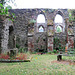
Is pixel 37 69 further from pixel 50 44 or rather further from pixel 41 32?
pixel 41 32

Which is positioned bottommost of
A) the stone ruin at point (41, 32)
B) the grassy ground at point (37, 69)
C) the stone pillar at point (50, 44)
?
the grassy ground at point (37, 69)

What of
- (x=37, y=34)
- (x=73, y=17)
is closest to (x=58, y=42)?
(x=37, y=34)

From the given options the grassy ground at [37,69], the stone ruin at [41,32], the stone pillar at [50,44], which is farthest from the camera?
the stone ruin at [41,32]

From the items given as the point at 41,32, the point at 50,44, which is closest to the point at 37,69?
the point at 50,44

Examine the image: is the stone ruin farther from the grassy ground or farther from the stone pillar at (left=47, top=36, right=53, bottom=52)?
the grassy ground

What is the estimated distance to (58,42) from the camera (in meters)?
12.9

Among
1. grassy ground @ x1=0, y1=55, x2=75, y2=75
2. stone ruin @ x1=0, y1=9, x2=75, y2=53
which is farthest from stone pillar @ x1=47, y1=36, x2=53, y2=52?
grassy ground @ x1=0, y1=55, x2=75, y2=75

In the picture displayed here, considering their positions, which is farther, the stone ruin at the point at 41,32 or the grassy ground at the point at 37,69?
the stone ruin at the point at 41,32

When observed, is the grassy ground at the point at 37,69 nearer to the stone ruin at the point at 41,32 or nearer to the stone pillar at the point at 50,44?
the stone pillar at the point at 50,44

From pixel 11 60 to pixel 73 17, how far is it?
1039 cm

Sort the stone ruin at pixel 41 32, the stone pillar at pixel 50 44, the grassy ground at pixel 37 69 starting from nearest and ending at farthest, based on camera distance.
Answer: the grassy ground at pixel 37 69 → the stone pillar at pixel 50 44 → the stone ruin at pixel 41 32

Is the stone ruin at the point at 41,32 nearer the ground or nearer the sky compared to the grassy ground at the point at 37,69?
nearer the sky

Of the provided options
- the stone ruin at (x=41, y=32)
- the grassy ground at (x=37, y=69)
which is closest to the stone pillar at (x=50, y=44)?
the stone ruin at (x=41, y=32)

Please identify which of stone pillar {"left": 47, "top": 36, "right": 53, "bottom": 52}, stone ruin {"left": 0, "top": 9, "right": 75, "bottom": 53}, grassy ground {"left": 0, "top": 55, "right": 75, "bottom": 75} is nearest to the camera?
grassy ground {"left": 0, "top": 55, "right": 75, "bottom": 75}
